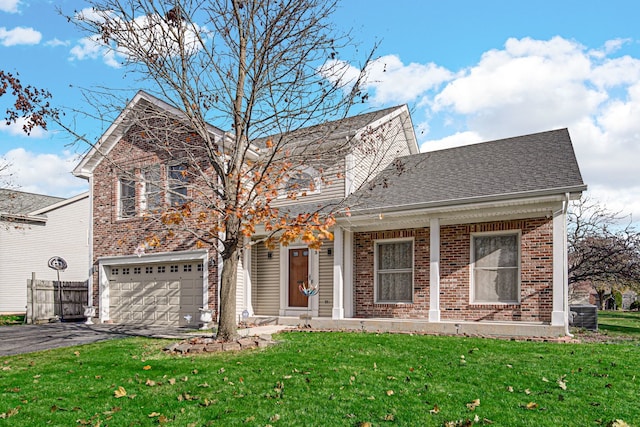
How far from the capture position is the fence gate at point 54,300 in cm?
1716

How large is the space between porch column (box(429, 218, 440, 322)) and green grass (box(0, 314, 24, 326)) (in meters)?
14.2

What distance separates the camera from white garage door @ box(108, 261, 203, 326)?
15.0 metres

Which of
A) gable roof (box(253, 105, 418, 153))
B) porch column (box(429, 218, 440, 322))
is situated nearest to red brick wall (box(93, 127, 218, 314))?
gable roof (box(253, 105, 418, 153))

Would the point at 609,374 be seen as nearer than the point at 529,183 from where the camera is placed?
Yes

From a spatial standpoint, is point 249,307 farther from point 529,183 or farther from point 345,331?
point 529,183

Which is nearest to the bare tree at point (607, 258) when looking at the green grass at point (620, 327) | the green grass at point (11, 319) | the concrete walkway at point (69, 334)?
the green grass at point (620, 327)

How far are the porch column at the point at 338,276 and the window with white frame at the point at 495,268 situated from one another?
3.28 metres

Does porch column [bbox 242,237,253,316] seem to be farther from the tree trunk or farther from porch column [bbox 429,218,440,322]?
porch column [bbox 429,218,440,322]

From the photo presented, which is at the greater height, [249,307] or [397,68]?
[397,68]

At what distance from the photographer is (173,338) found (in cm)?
1139

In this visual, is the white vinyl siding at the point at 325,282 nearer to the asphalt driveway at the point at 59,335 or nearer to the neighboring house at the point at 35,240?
the asphalt driveway at the point at 59,335

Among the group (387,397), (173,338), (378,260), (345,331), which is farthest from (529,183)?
(173,338)

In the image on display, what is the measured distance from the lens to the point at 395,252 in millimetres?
13594

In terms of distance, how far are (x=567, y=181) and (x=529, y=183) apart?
865 millimetres
